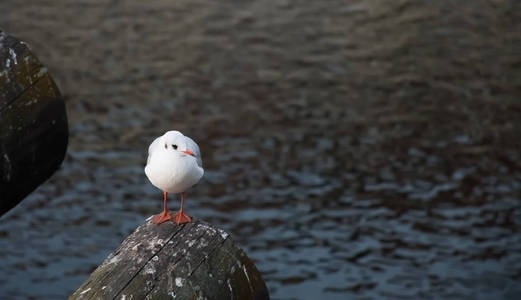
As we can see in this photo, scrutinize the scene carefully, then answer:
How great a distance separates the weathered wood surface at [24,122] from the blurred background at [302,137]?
3.19m

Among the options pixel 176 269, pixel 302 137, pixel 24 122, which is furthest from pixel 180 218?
pixel 302 137

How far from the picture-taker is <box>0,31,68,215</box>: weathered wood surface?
14.6ft

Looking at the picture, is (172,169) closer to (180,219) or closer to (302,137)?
(180,219)

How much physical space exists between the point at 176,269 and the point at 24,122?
4.80 ft

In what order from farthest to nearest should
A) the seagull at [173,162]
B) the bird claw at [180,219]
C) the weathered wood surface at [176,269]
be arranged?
1. the seagull at [173,162]
2. the bird claw at [180,219]
3. the weathered wood surface at [176,269]

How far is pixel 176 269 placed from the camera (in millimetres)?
3547

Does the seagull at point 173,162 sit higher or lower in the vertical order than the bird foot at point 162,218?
higher

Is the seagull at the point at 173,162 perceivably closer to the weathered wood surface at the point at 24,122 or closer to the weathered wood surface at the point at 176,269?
the weathered wood surface at the point at 176,269

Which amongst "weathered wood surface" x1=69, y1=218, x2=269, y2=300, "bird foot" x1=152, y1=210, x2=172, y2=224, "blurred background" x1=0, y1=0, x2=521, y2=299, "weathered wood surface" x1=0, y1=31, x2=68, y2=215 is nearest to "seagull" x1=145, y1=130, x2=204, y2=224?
"bird foot" x1=152, y1=210, x2=172, y2=224

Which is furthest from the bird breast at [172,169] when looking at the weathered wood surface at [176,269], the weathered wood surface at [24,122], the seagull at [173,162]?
the weathered wood surface at [24,122]

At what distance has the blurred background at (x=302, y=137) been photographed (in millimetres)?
8148

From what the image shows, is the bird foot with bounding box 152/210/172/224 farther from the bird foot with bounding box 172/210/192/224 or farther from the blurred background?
the blurred background

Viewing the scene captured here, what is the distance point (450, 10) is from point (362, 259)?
721cm

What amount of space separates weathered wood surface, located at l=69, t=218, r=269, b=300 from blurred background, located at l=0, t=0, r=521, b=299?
13.1 feet
